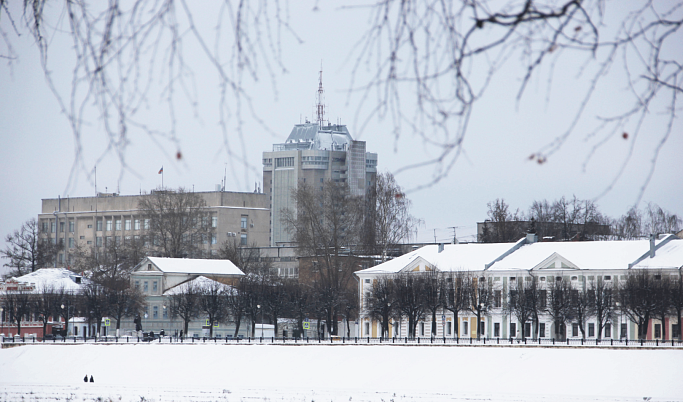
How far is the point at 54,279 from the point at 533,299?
152 feet

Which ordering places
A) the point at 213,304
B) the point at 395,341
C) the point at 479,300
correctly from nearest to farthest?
the point at 395,341
the point at 479,300
the point at 213,304

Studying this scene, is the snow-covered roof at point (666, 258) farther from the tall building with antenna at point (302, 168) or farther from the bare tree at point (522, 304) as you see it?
the tall building with antenna at point (302, 168)

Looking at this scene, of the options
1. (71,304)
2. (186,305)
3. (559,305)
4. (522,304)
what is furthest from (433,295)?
(71,304)

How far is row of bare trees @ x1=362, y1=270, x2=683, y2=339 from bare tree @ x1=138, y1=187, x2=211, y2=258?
104ft

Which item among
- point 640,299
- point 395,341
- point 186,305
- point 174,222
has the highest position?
point 174,222

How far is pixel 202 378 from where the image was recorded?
53.3m

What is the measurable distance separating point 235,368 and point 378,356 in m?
8.75

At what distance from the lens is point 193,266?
85875mm

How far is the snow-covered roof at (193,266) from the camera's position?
3268 inches

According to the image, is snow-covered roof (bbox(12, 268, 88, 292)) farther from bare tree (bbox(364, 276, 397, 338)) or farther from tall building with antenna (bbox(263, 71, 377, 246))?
tall building with antenna (bbox(263, 71, 377, 246))

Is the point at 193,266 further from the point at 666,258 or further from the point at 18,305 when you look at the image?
the point at 666,258

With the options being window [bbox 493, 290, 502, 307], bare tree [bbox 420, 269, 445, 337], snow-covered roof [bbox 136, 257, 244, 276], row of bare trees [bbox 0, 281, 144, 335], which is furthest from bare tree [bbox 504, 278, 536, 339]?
row of bare trees [bbox 0, 281, 144, 335]

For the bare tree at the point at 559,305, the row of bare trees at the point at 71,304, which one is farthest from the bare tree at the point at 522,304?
the row of bare trees at the point at 71,304

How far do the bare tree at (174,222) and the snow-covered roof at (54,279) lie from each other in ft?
32.4
